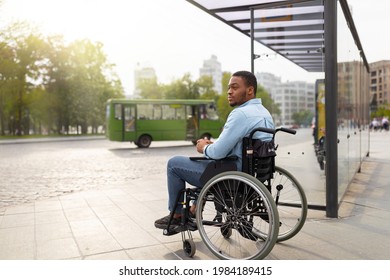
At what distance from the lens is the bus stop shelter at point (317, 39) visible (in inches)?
188

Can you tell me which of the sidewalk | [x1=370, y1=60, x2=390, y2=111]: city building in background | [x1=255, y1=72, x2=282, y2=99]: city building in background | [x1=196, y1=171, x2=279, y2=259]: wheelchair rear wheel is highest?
[x1=370, y1=60, x2=390, y2=111]: city building in background

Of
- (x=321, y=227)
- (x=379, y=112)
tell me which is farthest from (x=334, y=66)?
(x=379, y=112)

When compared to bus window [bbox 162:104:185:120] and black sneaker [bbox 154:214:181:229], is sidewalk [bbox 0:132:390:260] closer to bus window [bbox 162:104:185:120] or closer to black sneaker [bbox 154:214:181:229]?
black sneaker [bbox 154:214:181:229]

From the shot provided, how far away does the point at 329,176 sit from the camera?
4.89m

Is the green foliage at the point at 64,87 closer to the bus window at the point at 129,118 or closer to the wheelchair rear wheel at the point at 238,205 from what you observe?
the bus window at the point at 129,118

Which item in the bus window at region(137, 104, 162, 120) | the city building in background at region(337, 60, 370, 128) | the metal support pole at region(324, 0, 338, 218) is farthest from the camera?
the bus window at region(137, 104, 162, 120)

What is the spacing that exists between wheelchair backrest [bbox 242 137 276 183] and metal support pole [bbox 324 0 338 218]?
1.65 metres

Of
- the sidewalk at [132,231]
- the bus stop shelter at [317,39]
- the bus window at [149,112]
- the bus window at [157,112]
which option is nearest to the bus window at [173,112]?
the bus window at [157,112]

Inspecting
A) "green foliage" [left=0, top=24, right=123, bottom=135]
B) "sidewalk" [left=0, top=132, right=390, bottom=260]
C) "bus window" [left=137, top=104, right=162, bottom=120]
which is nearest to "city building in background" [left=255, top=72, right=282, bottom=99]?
"sidewalk" [left=0, top=132, right=390, bottom=260]

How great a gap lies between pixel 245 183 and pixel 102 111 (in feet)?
136

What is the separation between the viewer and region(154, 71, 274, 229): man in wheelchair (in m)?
3.33

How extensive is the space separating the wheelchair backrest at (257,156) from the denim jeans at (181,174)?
389 millimetres

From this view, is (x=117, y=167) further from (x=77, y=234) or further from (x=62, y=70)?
(x=62, y=70)

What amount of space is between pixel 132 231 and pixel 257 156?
181cm
